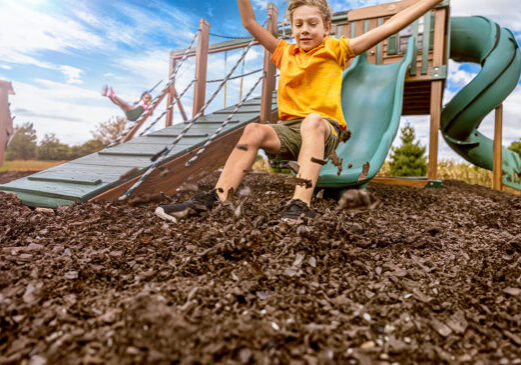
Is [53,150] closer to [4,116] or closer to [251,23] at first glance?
[4,116]

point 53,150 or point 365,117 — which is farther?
point 53,150

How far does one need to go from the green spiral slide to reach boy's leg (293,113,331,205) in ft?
2.78

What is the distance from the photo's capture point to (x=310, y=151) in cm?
194

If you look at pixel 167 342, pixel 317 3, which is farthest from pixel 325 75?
pixel 167 342

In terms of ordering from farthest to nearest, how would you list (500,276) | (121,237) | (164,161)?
(164,161), (121,237), (500,276)

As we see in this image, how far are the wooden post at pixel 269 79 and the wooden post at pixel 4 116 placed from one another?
5.97 meters

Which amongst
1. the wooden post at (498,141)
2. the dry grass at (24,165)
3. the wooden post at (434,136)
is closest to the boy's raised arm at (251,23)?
the wooden post at (434,136)

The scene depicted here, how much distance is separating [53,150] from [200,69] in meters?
5.87

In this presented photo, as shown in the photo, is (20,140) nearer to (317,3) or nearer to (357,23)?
(357,23)

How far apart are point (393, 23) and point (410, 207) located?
4.88 ft

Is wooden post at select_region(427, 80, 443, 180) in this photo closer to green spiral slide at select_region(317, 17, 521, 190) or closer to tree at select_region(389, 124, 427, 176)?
green spiral slide at select_region(317, 17, 521, 190)

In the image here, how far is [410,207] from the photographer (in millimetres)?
2971

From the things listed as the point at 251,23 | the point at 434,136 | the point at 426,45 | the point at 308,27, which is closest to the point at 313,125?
the point at 308,27

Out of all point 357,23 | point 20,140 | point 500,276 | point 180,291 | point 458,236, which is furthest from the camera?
point 20,140
